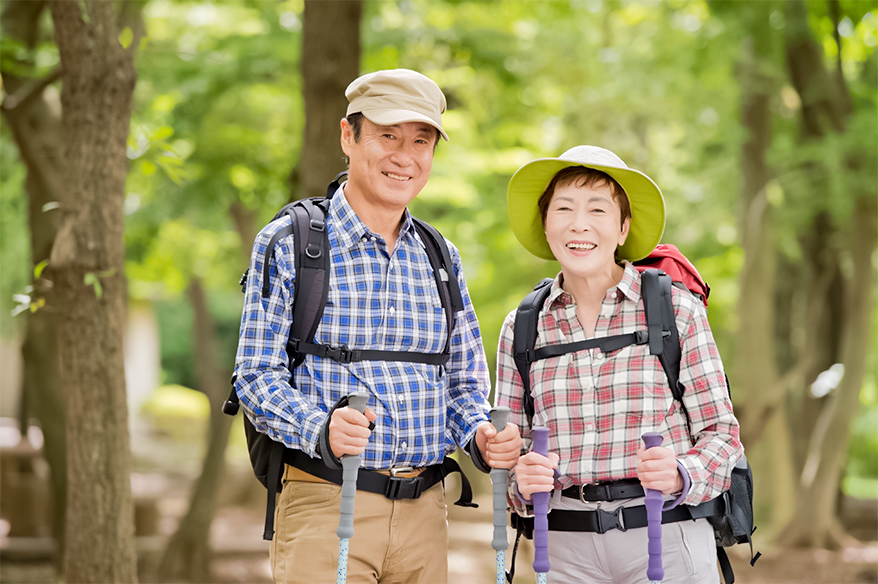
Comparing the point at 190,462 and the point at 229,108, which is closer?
the point at 229,108

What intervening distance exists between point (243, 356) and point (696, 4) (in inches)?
434

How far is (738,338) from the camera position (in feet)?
43.0

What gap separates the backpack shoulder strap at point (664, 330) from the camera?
2732 mm

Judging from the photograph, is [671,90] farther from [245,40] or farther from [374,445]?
[374,445]

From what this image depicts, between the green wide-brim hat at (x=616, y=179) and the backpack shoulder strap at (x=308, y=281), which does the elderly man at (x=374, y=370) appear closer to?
the backpack shoulder strap at (x=308, y=281)

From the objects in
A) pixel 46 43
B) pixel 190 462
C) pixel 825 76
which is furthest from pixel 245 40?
pixel 190 462

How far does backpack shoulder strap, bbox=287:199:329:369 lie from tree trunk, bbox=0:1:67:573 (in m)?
6.35

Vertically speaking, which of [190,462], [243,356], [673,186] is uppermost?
[673,186]

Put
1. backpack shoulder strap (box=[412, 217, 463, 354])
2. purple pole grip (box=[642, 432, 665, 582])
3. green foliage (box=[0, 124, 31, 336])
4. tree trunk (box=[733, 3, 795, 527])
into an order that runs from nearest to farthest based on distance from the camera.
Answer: purple pole grip (box=[642, 432, 665, 582])
backpack shoulder strap (box=[412, 217, 463, 354])
green foliage (box=[0, 124, 31, 336])
tree trunk (box=[733, 3, 795, 527])

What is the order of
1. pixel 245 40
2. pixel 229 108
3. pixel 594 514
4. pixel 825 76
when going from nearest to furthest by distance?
1. pixel 594 514
2. pixel 245 40
3. pixel 229 108
4. pixel 825 76

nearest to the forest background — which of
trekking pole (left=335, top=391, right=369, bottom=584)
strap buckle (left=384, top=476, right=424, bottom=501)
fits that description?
strap buckle (left=384, top=476, right=424, bottom=501)

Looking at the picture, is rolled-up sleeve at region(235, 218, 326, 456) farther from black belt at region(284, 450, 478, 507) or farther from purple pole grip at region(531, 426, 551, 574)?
purple pole grip at region(531, 426, 551, 574)

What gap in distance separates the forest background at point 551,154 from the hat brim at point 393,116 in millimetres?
4553

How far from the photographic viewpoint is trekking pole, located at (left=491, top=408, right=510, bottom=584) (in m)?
2.73
